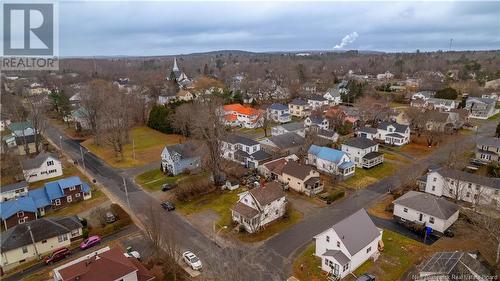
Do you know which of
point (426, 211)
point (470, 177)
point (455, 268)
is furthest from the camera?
point (470, 177)

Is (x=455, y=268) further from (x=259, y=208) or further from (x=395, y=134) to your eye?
(x=395, y=134)

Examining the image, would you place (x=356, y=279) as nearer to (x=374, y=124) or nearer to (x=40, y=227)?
(x=40, y=227)

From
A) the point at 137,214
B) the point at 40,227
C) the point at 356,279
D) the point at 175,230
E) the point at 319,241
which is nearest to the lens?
the point at 356,279

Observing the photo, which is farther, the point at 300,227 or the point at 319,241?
the point at 300,227

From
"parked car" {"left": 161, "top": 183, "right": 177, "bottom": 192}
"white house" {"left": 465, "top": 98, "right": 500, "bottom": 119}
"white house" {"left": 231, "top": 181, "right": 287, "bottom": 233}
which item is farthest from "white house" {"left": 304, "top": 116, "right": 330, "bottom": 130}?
"white house" {"left": 465, "top": 98, "right": 500, "bottom": 119}

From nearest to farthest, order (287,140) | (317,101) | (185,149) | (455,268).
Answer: (455,268) < (185,149) < (287,140) < (317,101)

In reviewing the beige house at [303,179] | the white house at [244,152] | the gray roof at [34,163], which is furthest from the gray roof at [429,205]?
the gray roof at [34,163]

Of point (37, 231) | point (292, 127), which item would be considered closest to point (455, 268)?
point (37, 231)

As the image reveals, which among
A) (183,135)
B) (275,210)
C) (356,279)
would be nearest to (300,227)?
(275,210)
